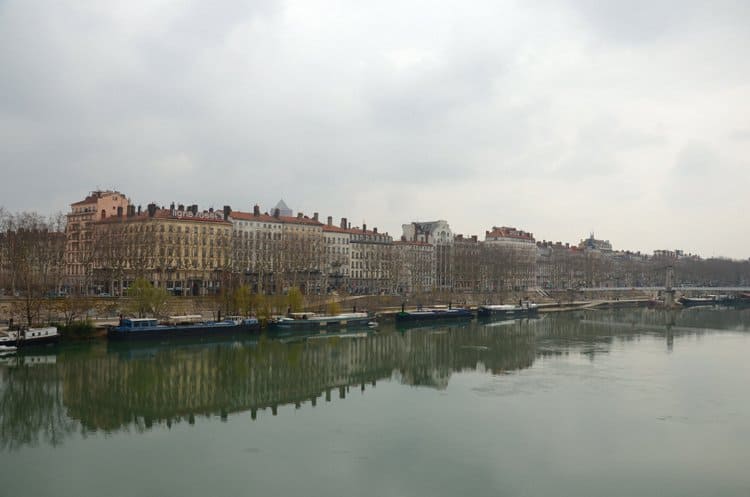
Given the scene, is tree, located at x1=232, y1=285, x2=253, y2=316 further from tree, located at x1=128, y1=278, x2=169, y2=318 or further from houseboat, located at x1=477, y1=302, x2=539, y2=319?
houseboat, located at x1=477, y1=302, x2=539, y2=319

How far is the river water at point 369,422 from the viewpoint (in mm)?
16141

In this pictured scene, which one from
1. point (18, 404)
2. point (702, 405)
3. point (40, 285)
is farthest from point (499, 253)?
point (18, 404)

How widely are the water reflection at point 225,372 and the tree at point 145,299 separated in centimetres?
533

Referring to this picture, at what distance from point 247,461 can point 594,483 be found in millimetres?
8634

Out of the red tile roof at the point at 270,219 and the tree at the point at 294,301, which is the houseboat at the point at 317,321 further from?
the red tile roof at the point at 270,219

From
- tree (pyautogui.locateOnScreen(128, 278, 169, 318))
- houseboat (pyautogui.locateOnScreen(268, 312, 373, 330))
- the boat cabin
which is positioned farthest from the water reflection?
tree (pyautogui.locateOnScreen(128, 278, 169, 318))

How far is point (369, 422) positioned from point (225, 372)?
38.3 feet

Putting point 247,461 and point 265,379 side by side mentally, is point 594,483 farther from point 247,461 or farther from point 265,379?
point 265,379

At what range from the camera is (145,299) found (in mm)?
44656

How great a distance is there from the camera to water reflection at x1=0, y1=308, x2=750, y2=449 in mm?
22841

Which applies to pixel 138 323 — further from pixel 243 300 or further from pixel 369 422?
pixel 369 422

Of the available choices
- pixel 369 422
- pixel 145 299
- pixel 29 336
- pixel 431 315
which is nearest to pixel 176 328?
pixel 145 299

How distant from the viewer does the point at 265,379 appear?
29.6 m

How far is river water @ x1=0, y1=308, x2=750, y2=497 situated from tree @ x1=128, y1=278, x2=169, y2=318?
5.74 meters
